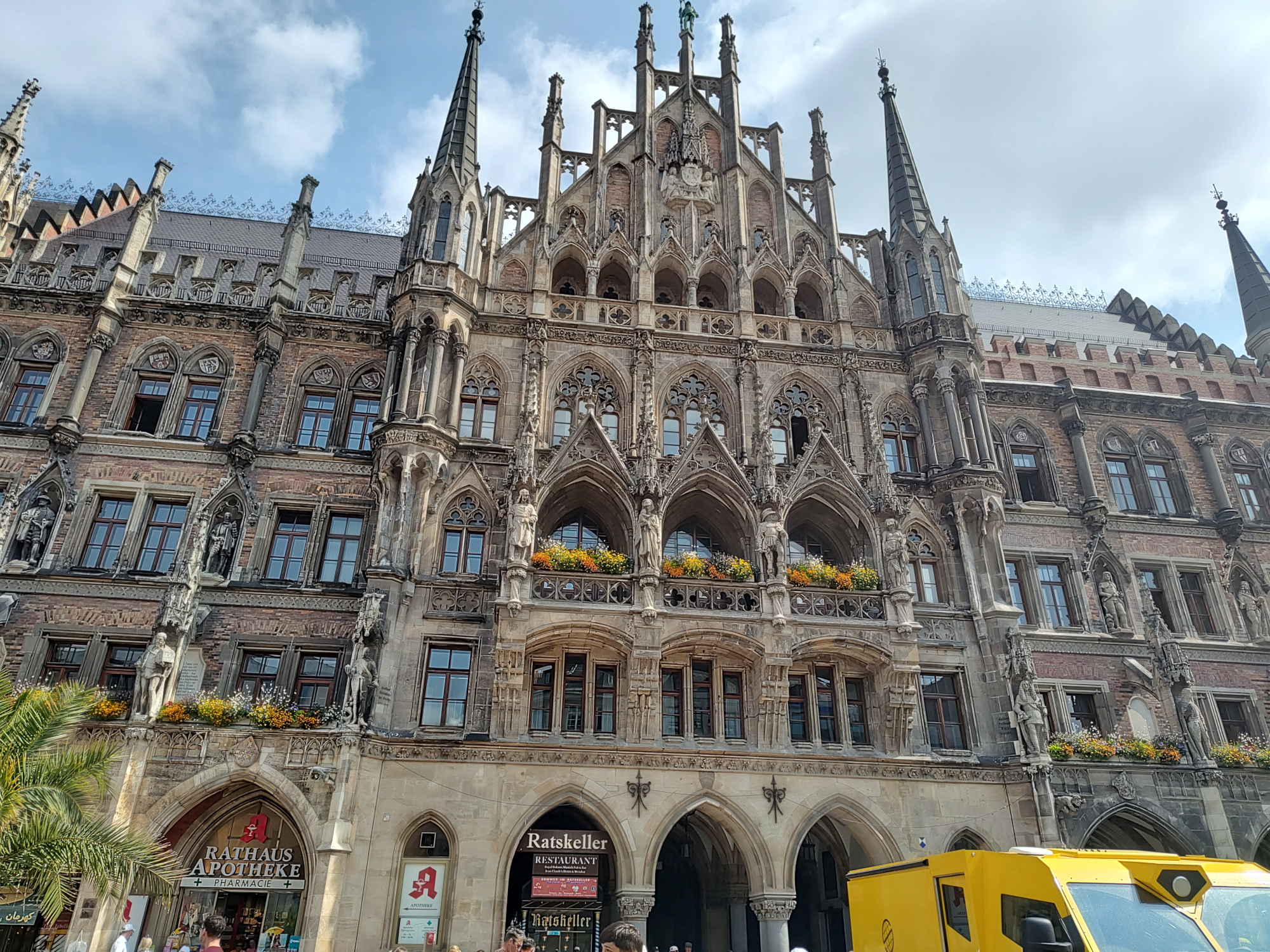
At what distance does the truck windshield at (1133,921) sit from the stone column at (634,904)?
12.1 metres

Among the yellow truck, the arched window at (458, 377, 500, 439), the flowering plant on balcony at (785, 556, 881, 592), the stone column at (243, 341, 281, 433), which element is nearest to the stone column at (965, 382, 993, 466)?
the flowering plant on balcony at (785, 556, 881, 592)

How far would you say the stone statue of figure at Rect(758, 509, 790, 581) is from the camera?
21391mm

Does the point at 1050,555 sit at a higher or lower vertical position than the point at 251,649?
higher

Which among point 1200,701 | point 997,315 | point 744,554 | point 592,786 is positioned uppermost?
point 997,315

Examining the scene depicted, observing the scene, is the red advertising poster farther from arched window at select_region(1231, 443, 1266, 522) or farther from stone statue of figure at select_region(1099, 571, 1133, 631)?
arched window at select_region(1231, 443, 1266, 522)

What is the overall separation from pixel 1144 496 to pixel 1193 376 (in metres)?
6.54

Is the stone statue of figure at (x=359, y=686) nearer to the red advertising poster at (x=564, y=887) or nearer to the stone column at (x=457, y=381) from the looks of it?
the red advertising poster at (x=564, y=887)

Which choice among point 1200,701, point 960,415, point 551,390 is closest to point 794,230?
point 960,415

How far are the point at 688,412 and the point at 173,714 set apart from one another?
15.0 meters

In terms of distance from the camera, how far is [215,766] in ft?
58.4

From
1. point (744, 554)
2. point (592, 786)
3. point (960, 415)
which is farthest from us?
point (960, 415)

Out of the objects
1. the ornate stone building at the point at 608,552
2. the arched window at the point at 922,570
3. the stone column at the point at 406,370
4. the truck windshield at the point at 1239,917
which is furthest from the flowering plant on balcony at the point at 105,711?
the truck windshield at the point at 1239,917

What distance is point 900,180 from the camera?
2931 centimetres

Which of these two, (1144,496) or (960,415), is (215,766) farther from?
(1144,496)
